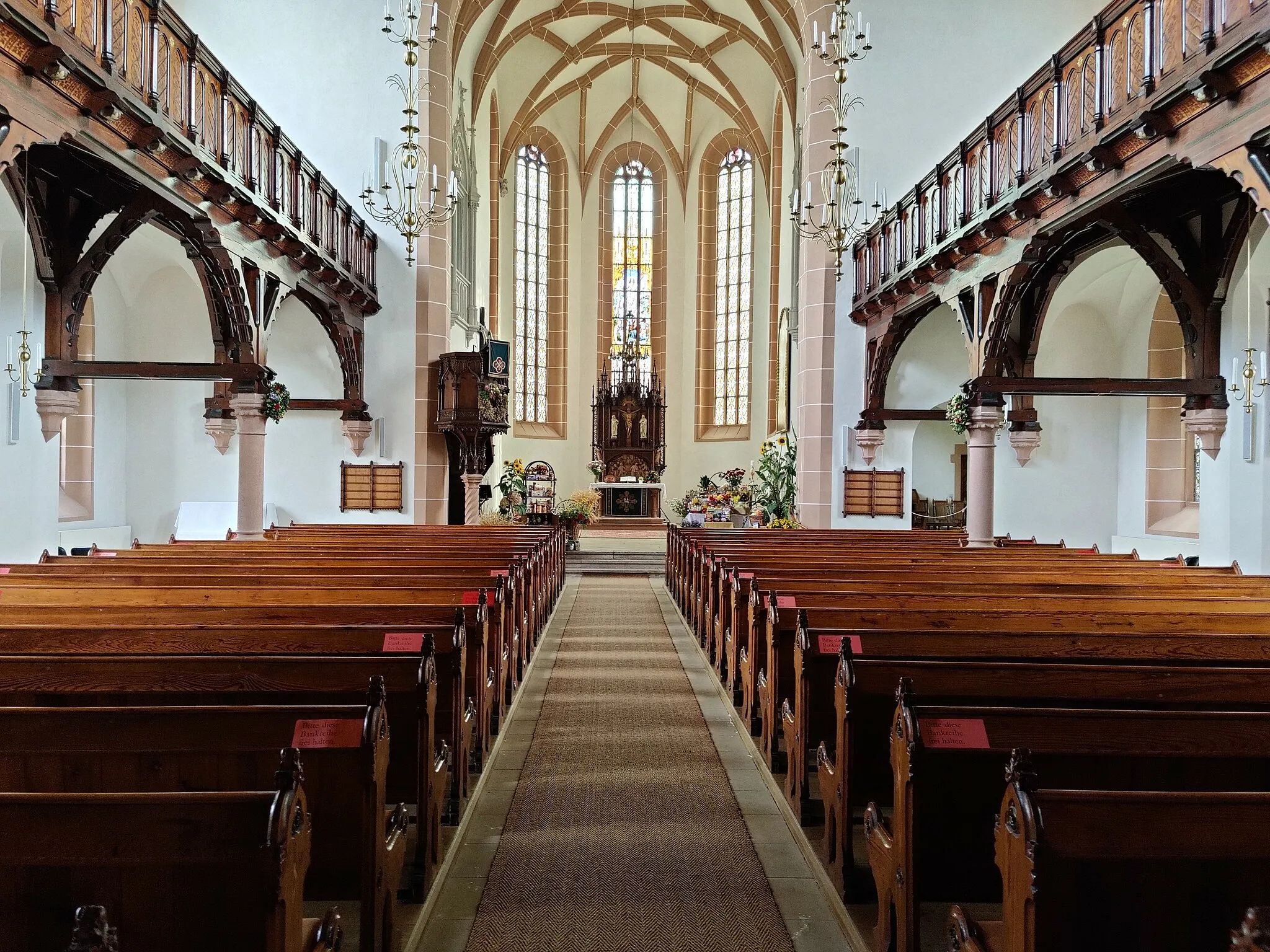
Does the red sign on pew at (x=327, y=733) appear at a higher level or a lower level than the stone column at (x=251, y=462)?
lower

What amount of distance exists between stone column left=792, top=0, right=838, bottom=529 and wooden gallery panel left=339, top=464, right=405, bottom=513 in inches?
272

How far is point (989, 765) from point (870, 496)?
14018mm

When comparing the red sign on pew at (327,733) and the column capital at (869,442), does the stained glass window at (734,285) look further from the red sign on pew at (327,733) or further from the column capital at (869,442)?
the red sign on pew at (327,733)

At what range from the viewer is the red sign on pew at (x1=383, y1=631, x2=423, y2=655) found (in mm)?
3973

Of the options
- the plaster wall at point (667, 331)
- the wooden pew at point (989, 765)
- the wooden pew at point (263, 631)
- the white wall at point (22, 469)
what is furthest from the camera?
the plaster wall at point (667, 331)

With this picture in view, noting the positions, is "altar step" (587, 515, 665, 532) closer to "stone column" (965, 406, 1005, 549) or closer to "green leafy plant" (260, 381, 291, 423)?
"green leafy plant" (260, 381, 291, 423)

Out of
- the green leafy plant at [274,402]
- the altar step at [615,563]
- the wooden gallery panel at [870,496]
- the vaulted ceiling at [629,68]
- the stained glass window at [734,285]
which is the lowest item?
the altar step at [615,563]

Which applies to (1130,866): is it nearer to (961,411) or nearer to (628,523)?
(961,411)

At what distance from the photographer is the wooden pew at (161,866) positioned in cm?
177

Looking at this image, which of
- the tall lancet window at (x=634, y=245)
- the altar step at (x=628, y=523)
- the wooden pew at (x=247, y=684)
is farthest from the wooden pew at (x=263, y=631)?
the tall lancet window at (x=634, y=245)

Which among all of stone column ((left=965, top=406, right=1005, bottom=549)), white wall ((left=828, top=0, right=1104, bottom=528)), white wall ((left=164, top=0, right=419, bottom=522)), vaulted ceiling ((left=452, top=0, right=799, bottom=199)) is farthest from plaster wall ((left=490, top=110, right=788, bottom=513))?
stone column ((left=965, top=406, right=1005, bottom=549))

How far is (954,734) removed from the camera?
2.66 meters

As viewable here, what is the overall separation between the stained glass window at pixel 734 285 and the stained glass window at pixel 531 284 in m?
4.66

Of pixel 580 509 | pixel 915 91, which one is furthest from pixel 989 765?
pixel 580 509
